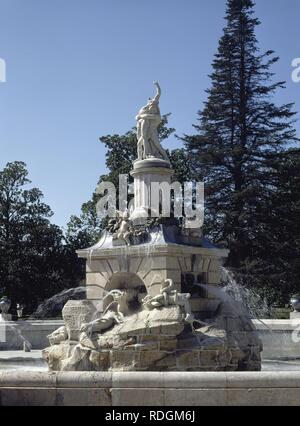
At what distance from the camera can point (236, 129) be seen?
40438 mm

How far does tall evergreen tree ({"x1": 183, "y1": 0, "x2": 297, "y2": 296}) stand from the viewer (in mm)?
38625

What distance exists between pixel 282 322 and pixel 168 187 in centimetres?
814

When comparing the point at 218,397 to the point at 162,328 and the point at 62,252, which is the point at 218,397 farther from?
the point at 62,252

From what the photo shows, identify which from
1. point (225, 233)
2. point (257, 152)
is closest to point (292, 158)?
point (257, 152)

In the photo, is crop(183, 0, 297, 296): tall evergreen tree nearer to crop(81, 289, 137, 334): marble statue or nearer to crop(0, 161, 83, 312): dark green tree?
crop(0, 161, 83, 312): dark green tree

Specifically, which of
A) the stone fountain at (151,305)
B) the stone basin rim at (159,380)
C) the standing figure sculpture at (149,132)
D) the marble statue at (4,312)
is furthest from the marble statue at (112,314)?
the marble statue at (4,312)

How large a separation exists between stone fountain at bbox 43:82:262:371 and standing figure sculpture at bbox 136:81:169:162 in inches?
1.0

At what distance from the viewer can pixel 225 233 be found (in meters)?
37.8

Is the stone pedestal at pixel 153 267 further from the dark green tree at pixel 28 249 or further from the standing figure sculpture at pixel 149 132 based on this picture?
the dark green tree at pixel 28 249

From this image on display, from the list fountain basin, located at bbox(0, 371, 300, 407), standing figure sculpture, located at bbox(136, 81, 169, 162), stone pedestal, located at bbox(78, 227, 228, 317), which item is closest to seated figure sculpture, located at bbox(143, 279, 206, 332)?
stone pedestal, located at bbox(78, 227, 228, 317)

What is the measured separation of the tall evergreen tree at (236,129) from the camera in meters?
38.6

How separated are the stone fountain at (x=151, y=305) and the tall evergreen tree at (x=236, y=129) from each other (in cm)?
2137

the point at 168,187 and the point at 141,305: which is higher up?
the point at 168,187

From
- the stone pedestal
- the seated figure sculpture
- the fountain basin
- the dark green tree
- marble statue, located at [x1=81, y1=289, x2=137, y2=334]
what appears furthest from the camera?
the dark green tree
